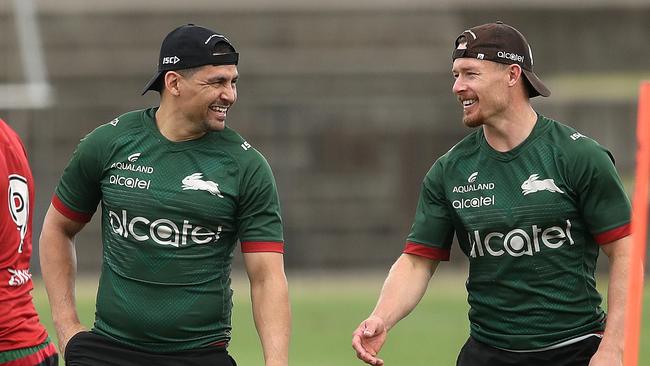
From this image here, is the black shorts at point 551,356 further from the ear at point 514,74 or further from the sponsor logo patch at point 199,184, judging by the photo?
the sponsor logo patch at point 199,184

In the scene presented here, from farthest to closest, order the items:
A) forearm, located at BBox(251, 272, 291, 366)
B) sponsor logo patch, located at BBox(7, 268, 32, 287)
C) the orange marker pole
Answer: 1. forearm, located at BBox(251, 272, 291, 366)
2. sponsor logo patch, located at BBox(7, 268, 32, 287)
3. the orange marker pole

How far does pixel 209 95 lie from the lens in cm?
625

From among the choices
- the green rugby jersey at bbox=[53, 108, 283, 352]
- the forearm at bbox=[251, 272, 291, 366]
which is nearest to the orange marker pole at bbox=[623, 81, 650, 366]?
the forearm at bbox=[251, 272, 291, 366]

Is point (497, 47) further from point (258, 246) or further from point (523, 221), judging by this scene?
point (258, 246)

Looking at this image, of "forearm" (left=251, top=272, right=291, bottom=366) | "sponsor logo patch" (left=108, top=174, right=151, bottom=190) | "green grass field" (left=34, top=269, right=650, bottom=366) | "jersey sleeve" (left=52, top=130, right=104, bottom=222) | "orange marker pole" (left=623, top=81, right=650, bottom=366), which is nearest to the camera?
"orange marker pole" (left=623, top=81, right=650, bottom=366)

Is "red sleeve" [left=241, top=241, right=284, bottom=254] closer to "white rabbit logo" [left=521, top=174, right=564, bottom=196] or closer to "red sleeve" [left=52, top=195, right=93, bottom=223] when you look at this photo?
"red sleeve" [left=52, top=195, right=93, bottom=223]

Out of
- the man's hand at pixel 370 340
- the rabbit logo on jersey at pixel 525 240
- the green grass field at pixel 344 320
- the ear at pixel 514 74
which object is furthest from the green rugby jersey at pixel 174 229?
the green grass field at pixel 344 320

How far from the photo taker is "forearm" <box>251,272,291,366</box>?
6094mm

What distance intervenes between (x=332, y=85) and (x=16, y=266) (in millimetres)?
13647

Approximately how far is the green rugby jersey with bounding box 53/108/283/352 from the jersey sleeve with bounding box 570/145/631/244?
1.34 metres

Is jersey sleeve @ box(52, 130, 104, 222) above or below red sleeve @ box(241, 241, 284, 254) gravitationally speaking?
above

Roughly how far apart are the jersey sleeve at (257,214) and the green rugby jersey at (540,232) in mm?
832

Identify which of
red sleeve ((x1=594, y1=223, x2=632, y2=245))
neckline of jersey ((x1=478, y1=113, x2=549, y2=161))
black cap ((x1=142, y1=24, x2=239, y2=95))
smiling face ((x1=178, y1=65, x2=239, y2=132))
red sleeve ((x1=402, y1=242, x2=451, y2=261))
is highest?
black cap ((x1=142, y1=24, x2=239, y2=95))

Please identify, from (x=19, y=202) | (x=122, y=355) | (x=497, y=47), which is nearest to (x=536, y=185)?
(x=497, y=47)
